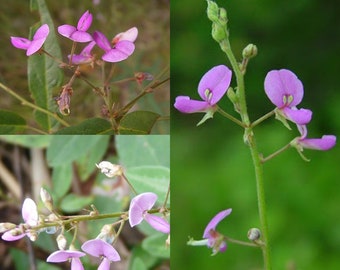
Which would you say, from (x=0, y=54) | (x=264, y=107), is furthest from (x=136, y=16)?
(x=264, y=107)

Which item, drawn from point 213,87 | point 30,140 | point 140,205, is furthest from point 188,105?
point 30,140

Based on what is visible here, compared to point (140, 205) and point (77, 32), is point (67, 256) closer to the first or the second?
point (140, 205)

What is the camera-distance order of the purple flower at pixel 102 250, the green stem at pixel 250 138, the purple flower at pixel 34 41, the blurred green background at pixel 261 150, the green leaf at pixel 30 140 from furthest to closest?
the blurred green background at pixel 261 150
the green leaf at pixel 30 140
the purple flower at pixel 34 41
the purple flower at pixel 102 250
the green stem at pixel 250 138

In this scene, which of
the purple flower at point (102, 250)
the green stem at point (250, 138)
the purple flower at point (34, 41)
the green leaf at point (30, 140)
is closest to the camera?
the green stem at point (250, 138)

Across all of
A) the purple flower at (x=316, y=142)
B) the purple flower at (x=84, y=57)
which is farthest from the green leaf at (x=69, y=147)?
the purple flower at (x=316, y=142)

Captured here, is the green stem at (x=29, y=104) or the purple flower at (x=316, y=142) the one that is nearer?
the purple flower at (x=316, y=142)

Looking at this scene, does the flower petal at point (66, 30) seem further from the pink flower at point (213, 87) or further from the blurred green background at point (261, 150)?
the blurred green background at point (261, 150)
